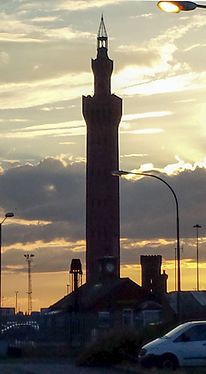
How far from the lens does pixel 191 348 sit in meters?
35.2

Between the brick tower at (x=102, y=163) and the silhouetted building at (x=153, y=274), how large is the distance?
14.3m

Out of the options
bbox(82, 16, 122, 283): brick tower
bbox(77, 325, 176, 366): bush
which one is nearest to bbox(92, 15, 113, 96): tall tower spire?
bbox(82, 16, 122, 283): brick tower

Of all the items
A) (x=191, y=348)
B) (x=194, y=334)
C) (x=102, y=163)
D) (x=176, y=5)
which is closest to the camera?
(x=176, y=5)

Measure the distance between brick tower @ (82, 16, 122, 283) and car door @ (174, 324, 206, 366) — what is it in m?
76.4

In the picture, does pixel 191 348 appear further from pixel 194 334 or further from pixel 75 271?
pixel 75 271

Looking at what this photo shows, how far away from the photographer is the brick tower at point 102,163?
11375 cm

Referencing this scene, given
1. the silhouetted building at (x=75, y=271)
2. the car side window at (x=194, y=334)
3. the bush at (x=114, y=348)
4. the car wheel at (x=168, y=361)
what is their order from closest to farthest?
the car wheel at (x=168, y=361)
the car side window at (x=194, y=334)
the bush at (x=114, y=348)
the silhouetted building at (x=75, y=271)

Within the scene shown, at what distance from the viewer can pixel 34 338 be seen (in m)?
67.5

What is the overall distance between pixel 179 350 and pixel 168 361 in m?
0.58

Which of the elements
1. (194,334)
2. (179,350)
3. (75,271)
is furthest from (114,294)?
(179,350)

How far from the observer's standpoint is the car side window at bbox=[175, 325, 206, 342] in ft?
116

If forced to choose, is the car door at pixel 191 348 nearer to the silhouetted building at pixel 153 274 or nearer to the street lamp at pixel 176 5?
the street lamp at pixel 176 5

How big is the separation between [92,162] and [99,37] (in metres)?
16.8

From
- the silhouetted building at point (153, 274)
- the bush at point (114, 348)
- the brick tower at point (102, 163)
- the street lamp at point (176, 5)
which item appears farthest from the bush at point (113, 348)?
the brick tower at point (102, 163)
